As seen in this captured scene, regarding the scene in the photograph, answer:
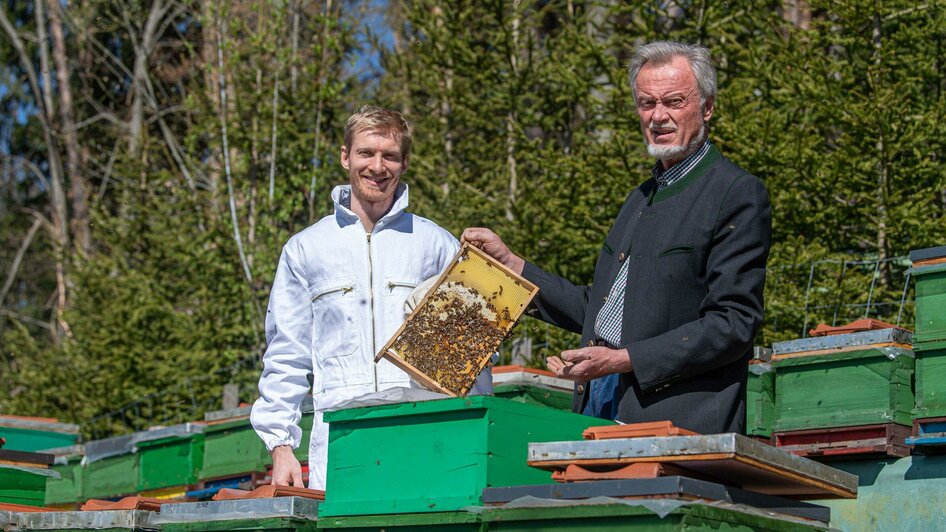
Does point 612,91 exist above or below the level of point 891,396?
above

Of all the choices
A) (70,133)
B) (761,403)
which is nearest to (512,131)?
(761,403)

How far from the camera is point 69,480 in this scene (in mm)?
9055

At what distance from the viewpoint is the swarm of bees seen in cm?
334

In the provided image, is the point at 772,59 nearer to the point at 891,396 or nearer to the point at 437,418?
the point at 891,396

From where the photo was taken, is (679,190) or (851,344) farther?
(851,344)

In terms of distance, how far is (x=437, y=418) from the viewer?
297 cm

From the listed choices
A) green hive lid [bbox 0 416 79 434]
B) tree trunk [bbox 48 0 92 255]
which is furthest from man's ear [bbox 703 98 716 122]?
tree trunk [bbox 48 0 92 255]

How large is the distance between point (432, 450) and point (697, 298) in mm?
788

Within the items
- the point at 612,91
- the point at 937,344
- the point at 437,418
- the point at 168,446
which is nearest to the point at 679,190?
the point at 437,418

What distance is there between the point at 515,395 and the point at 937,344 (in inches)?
84.5

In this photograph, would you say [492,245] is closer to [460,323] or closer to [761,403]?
[460,323]

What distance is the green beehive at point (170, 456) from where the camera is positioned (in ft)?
26.9

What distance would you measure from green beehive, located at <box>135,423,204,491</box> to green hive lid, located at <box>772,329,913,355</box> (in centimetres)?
413

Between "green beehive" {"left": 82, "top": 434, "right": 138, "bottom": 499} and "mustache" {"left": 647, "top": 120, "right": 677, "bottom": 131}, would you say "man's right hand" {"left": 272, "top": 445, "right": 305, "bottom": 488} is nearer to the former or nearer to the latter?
"mustache" {"left": 647, "top": 120, "right": 677, "bottom": 131}
